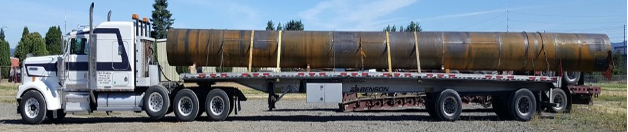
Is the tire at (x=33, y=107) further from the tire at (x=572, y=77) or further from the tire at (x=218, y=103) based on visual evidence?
the tire at (x=572, y=77)

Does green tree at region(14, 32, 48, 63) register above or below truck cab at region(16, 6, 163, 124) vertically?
above

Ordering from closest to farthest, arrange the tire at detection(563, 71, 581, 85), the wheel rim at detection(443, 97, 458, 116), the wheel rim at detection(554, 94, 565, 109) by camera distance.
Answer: the wheel rim at detection(443, 97, 458, 116) → the wheel rim at detection(554, 94, 565, 109) → the tire at detection(563, 71, 581, 85)

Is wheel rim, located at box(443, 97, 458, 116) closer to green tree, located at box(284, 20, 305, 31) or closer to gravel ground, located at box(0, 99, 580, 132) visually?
gravel ground, located at box(0, 99, 580, 132)

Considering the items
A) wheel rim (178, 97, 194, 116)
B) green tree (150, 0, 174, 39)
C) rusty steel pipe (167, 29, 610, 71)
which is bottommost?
wheel rim (178, 97, 194, 116)

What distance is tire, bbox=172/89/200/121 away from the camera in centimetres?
1688

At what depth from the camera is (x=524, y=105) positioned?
693 inches

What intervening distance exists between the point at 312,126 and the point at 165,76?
15.4 feet

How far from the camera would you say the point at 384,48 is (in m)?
17.6

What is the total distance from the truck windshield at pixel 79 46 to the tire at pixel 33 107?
1.35 m

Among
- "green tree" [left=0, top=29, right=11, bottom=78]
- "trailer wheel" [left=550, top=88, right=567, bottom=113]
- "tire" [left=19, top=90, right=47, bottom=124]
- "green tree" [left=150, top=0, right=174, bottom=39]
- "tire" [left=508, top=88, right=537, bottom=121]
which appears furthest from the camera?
"green tree" [left=150, top=0, right=174, bottom=39]

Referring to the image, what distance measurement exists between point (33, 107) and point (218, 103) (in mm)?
4445

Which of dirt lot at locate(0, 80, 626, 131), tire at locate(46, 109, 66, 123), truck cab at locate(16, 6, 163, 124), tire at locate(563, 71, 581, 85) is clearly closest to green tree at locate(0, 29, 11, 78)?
dirt lot at locate(0, 80, 626, 131)

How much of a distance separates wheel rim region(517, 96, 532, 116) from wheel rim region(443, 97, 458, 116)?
5.42 feet

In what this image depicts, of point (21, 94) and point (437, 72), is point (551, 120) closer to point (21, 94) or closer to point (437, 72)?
point (437, 72)
